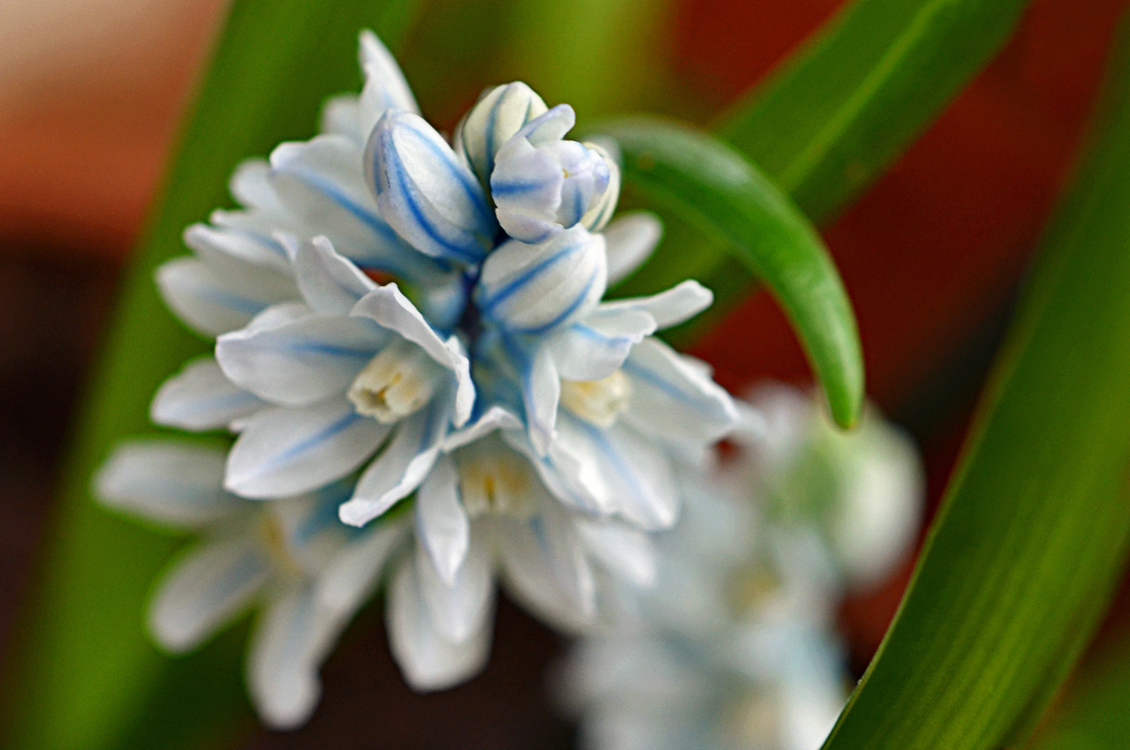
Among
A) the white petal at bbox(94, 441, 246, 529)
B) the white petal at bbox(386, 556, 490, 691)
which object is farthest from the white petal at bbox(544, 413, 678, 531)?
the white petal at bbox(94, 441, 246, 529)

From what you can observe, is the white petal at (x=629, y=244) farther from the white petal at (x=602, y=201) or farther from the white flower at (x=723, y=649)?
the white flower at (x=723, y=649)

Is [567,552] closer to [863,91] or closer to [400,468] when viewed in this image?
[400,468]

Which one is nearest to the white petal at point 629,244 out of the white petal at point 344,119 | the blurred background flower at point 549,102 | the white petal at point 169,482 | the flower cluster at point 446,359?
the flower cluster at point 446,359

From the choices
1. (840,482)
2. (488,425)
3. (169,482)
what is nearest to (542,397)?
(488,425)

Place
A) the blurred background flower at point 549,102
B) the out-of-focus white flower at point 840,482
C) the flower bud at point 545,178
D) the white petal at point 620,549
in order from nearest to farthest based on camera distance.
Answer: the flower bud at point 545,178
the white petal at point 620,549
the out-of-focus white flower at point 840,482
the blurred background flower at point 549,102

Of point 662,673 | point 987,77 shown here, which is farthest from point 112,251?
point 987,77
